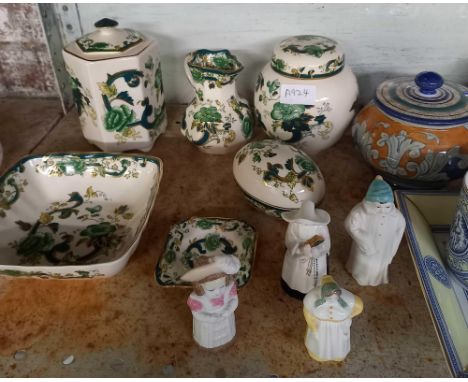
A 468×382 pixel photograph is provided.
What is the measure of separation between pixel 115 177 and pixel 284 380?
1.52ft

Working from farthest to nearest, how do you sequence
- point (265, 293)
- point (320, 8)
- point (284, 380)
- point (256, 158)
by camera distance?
1. point (320, 8)
2. point (256, 158)
3. point (265, 293)
4. point (284, 380)

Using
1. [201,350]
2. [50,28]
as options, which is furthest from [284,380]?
[50,28]

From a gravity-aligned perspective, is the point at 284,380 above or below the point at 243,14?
below

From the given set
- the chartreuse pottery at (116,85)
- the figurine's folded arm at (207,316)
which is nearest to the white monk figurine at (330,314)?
the figurine's folded arm at (207,316)

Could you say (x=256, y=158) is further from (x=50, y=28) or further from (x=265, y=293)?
(x=50, y=28)

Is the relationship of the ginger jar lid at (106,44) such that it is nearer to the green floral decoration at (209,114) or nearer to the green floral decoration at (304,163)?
the green floral decoration at (209,114)

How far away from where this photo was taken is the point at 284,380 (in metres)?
0.54

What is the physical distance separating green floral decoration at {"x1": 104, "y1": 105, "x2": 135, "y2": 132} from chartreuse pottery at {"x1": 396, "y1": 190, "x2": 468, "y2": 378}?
0.53m

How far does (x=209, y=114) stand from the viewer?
2.89 feet

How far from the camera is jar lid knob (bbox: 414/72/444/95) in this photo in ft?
2.41

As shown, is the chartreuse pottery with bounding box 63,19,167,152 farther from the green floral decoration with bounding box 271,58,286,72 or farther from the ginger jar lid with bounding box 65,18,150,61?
the green floral decoration with bounding box 271,58,286,72

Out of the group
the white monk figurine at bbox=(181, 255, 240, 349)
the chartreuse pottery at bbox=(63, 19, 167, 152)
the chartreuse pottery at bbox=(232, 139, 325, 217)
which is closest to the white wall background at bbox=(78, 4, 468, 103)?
the chartreuse pottery at bbox=(63, 19, 167, 152)

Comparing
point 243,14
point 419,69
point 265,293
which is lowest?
point 265,293

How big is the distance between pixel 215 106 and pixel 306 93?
18cm
